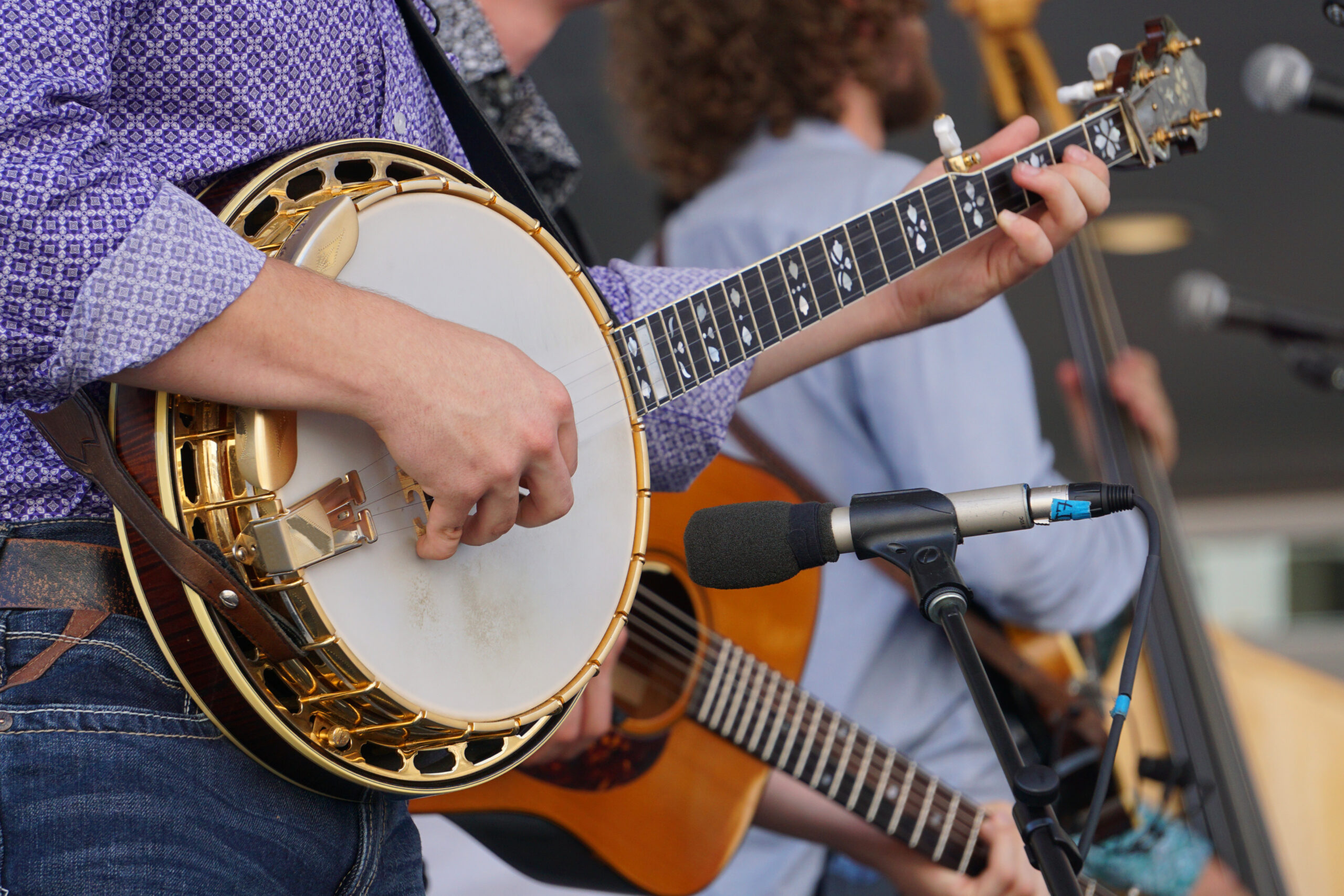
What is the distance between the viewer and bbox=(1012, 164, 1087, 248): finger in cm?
122

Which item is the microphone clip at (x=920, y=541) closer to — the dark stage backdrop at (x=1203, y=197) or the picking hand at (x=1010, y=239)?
the picking hand at (x=1010, y=239)

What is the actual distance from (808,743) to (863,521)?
0.77m

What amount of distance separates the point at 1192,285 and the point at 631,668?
3.72 feet

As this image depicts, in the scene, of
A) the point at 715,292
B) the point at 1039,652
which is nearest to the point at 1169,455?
the point at 1039,652

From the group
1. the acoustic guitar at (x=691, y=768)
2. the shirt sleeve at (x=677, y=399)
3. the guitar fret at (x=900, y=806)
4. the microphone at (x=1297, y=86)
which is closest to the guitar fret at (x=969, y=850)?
the acoustic guitar at (x=691, y=768)

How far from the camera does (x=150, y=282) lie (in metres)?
0.70

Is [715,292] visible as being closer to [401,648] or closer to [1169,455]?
[401,648]

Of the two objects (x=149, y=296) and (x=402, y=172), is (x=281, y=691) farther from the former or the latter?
(x=402, y=172)

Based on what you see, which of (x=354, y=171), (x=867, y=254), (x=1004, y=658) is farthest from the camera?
(x=1004, y=658)

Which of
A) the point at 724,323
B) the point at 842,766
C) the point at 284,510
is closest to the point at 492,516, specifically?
the point at 284,510

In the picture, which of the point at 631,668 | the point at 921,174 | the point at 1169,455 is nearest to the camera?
the point at 921,174

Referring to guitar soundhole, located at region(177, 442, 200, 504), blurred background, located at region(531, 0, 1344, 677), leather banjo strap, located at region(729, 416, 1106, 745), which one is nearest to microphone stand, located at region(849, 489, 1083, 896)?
guitar soundhole, located at region(177, 442, 200, 504)

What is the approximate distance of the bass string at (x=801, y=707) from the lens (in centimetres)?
148

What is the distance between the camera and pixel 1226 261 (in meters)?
5.34
